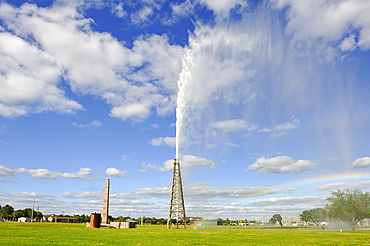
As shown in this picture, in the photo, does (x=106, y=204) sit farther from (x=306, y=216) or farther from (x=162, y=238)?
(x=306, y=216)

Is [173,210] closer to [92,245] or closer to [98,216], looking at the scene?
[98,216]

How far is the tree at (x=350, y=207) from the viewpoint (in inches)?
2367

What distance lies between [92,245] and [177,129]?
3542 cm

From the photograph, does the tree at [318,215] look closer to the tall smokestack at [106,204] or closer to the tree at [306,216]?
the tree at [306,216]

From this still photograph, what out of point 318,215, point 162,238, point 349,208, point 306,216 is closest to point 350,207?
point 349,208

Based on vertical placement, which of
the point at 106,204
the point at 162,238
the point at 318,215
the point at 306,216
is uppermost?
the point at 106,204

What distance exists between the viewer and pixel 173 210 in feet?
202

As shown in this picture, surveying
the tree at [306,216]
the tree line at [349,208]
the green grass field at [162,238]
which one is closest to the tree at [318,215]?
the tree line at [349,208]

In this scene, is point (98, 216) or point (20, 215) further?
point (20, 215)

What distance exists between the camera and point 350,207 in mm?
Result: 61000

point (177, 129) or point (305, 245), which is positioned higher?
point (177, 129)

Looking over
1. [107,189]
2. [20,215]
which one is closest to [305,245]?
[107,189]

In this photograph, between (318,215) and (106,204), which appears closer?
(106,204)

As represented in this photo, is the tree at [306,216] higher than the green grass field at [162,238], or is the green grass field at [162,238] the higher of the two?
the green grass field at [162,238]
